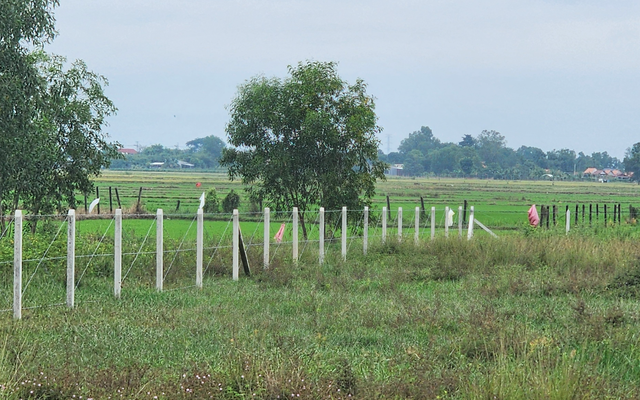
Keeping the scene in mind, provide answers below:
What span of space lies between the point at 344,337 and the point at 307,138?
17.0 metres

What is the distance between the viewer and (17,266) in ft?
36.2

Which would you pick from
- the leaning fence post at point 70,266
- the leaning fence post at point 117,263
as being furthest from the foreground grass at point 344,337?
the leaning fence post at point 70,266

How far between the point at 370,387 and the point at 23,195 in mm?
16411

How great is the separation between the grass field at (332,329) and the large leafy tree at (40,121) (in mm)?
2947

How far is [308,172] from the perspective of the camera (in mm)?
26828

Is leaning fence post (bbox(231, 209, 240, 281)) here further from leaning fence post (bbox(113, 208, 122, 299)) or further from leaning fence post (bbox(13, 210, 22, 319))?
leaning fence post (bbox(13, 210, 22, 319))

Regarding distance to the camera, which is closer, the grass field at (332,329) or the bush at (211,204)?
the grass field at (332,329)

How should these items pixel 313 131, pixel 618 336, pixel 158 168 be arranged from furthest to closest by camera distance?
pixel 158 168 → pixel 313 131 → pixel 618 336

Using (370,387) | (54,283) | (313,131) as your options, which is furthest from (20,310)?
(313,131)

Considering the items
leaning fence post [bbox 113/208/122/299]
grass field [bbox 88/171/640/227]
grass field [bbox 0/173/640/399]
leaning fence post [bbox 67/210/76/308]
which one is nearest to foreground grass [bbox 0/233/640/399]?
grass field [bbox 0/173/640/399]

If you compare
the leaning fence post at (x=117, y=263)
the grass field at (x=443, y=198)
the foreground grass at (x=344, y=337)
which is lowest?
the grass field at (x=443, y=198)

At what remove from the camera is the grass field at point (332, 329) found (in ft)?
23.4

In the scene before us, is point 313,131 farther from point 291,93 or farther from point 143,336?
point 143,336

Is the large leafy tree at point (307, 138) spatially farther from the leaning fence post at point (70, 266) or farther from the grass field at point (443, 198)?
the leaning fence post at point (70, 266)
